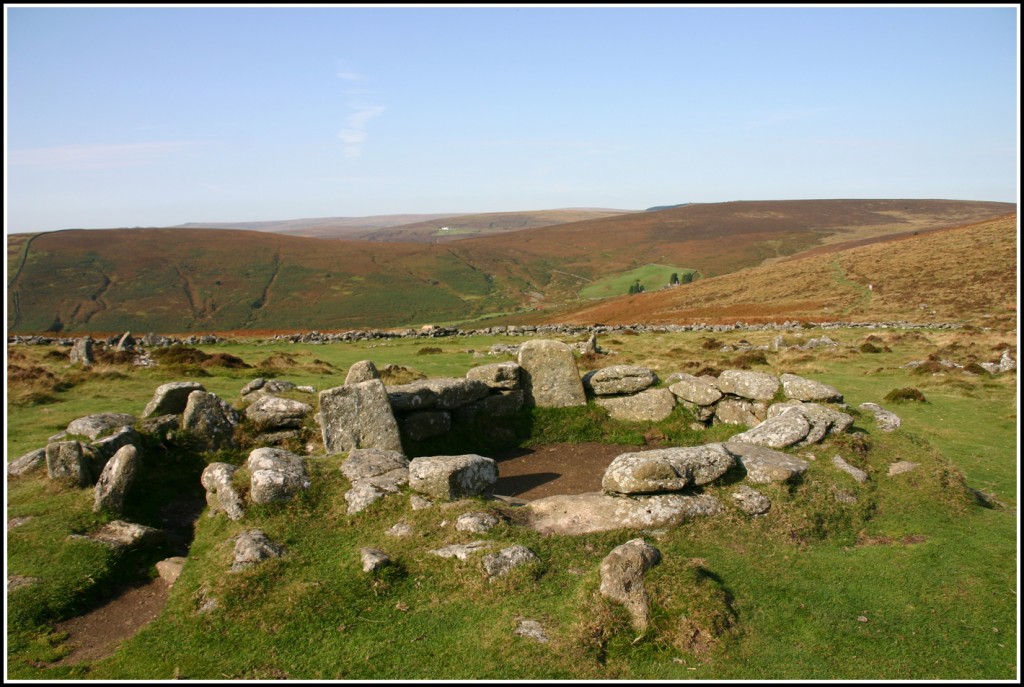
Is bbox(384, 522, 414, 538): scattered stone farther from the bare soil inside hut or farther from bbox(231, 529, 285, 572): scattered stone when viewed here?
the bare soil inside hut

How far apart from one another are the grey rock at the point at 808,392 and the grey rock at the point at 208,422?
14.3m

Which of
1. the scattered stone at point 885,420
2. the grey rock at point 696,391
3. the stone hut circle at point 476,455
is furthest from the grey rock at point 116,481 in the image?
the scattered stone at point 885,420

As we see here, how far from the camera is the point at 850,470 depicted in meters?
14.4

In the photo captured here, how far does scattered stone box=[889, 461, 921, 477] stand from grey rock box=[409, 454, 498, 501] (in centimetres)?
872

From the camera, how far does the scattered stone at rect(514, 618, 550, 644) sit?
8.95 meters

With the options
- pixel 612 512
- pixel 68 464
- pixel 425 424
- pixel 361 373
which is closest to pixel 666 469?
pixel 612 512

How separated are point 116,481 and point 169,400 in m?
4.34

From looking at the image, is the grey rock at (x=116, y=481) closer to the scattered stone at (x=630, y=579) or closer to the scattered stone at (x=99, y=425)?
the scattered stone at (x=99, y=425)

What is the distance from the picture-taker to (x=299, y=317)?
95.8 m

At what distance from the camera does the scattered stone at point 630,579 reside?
924cm

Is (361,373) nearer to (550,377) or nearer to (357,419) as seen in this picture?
(357,419)

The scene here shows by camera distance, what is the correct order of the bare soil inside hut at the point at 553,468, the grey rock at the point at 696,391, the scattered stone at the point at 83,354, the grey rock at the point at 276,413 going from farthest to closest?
the scattered stone at the point at 83,354
the grey rock at the point at 696,391
the grey rock at the point at 276,413
the bare soil inside hut at the point at 553,468

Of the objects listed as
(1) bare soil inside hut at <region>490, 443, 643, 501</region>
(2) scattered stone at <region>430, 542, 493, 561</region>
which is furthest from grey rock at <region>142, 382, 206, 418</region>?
(2) scattered stone at <region>430, 542, 493, 561</region>

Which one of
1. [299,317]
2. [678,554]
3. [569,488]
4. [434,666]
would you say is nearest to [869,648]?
[678,554]
